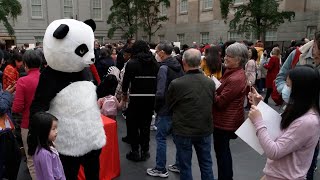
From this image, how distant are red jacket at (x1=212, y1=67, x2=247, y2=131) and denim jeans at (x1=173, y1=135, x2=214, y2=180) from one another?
270mm

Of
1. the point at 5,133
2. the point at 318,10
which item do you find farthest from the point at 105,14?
the point at 5,133

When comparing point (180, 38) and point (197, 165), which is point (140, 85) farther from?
A: point (180, 38)

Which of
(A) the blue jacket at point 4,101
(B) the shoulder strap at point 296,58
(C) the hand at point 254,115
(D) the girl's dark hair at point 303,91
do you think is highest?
(B) the shoulder strap at point 296,58

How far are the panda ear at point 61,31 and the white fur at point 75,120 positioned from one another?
0.47 m

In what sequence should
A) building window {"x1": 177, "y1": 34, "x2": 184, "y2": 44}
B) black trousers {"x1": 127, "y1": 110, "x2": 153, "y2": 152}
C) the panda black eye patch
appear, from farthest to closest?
building window {"x1": 177, "y1": 34, "x2": 184, "y2": 44}, black trousers {"x1": 127, "y1": 110, "x2": 153, "y2": 152}, the panda black eye patch

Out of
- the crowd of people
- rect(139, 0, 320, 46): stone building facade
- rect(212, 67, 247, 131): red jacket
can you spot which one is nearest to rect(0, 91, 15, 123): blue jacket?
the crowd of people

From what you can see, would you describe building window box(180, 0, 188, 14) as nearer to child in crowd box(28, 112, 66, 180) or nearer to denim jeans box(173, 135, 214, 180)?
denim jeans box(173, 135, 214, 180)

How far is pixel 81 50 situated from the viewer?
116 inches

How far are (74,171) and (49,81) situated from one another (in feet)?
3.08

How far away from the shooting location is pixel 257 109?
7.76ft

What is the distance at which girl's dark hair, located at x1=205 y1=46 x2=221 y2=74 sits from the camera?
6.27 m

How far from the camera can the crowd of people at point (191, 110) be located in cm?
219

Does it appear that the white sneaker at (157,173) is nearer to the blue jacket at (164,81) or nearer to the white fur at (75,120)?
the blue jacket at (164,81)

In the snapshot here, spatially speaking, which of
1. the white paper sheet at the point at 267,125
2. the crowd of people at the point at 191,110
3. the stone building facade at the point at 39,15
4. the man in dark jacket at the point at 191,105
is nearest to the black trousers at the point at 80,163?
the crowd of people at the point at 191,110
